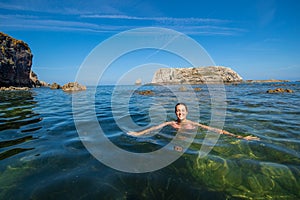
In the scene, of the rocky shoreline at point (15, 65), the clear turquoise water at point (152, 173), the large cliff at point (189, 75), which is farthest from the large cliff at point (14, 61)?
the large cliff at point (189, 75)

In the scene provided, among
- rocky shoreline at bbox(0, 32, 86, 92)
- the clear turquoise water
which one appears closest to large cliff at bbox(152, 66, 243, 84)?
rocky shoreline at bbox(0, 32, 86, 92)

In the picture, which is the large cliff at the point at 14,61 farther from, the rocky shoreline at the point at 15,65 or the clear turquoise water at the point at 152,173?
the clear turquoise water at the point at 152,173

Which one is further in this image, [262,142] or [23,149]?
[262,142]

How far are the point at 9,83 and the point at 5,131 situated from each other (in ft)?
143

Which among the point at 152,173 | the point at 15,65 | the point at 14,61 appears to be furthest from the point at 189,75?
the point at 152,173

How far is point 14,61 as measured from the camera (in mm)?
40344

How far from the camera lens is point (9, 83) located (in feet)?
128

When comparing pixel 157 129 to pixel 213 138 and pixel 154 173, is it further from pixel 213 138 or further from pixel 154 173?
pixel 154 173

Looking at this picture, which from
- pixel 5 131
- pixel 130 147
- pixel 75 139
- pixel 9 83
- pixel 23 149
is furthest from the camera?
pixel 9 83

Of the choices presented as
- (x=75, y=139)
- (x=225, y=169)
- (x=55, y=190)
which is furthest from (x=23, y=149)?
(x=225, y=169)

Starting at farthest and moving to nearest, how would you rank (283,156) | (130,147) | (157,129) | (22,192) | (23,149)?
1. (157,129)
2. (130,147)
3. (23,149)
4. (283,156)
5. (22,192)

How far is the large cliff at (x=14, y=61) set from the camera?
1460 inches

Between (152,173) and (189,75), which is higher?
(189,75)

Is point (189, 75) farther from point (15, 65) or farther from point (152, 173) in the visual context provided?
point (152, 173)
